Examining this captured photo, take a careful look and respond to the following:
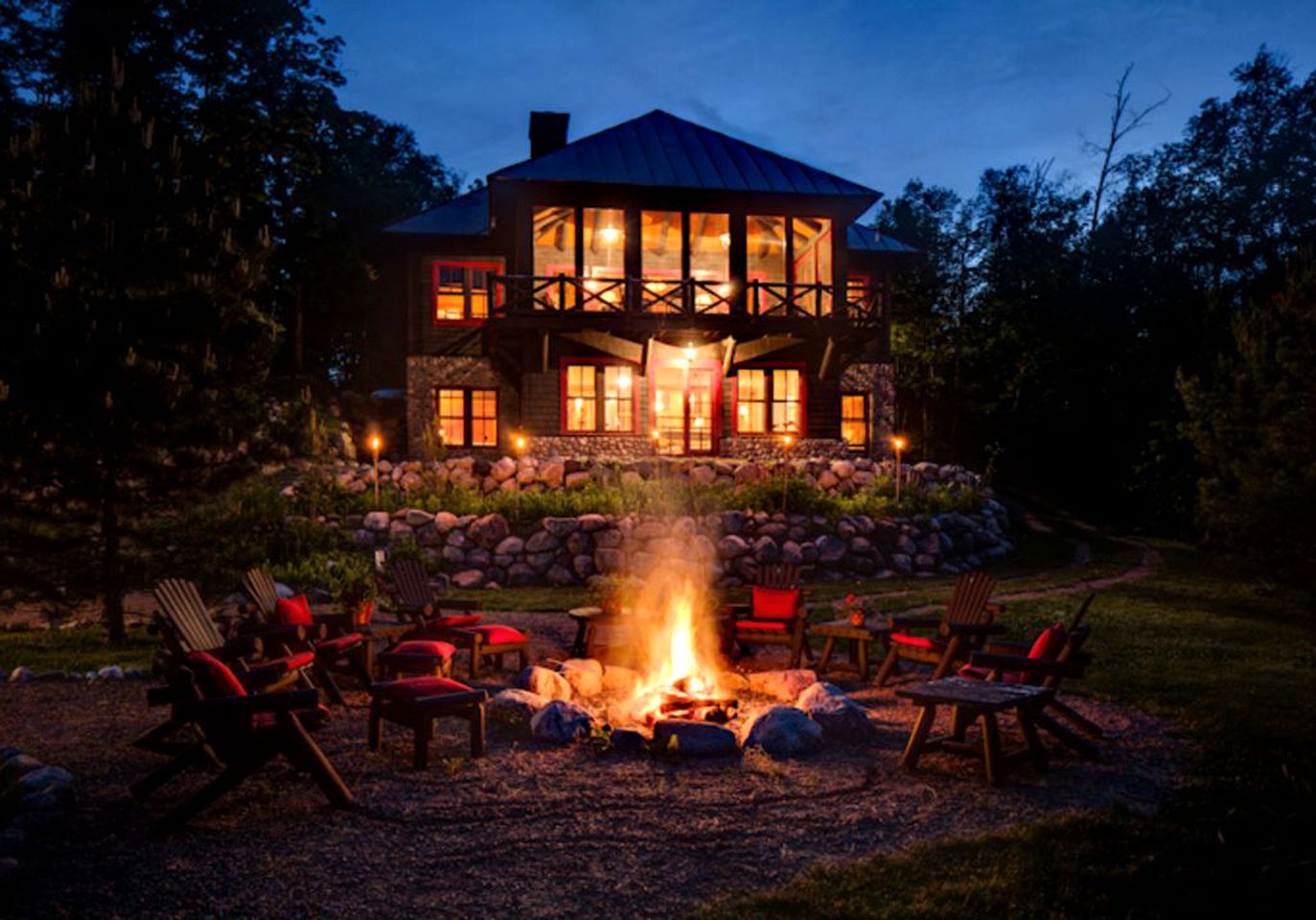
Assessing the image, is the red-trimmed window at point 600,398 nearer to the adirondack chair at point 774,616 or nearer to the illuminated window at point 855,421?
the illuminated window at point 855,421

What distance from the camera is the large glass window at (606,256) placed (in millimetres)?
18953

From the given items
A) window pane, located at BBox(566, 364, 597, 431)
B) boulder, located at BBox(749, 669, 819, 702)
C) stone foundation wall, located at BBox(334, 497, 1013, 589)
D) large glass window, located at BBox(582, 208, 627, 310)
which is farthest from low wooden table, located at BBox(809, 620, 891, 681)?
window pane, located at BBox(566, 364, 597, 431)

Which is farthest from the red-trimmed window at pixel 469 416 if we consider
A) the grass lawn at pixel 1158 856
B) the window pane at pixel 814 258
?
the grass lawn at pixel 1158 856

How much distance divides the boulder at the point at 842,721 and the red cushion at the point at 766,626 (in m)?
2.45


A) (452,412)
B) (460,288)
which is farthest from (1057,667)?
(460,288)

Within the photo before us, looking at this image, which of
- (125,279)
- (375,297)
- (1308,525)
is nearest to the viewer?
(125,279)

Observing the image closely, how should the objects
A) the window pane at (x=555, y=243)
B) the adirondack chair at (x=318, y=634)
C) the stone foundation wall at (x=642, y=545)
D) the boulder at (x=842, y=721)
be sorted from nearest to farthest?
the boulder at (x=842, y=721) < the adirondack chair at (x=318, y=634) < the stone foundation wall at (x=642, y=545) < the window pane at (x=555, y=243)

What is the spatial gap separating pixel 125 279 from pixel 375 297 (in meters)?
19.0

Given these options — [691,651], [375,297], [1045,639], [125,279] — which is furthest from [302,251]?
[1045,639]

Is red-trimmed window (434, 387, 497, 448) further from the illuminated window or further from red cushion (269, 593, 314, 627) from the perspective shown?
red cushion (269, 593, 314, 627)

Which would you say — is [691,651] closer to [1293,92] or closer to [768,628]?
[768,628]

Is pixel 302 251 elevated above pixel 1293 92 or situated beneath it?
situated beneath

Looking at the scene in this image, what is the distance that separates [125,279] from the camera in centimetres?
869

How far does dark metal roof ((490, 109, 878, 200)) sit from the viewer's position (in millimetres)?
18531
